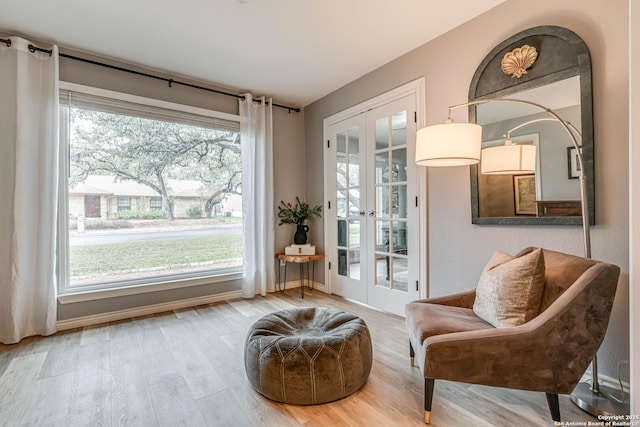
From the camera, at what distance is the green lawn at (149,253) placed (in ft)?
9.39

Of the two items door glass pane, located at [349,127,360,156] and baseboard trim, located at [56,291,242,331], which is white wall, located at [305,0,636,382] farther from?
baseboard trim, located at [56,291,242,331]

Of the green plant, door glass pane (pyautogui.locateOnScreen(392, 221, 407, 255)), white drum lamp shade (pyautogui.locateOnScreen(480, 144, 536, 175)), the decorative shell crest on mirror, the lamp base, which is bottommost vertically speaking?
the lamp base

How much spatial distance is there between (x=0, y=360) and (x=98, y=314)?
75 cm

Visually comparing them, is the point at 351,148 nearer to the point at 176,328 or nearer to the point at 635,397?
the point at 176,328

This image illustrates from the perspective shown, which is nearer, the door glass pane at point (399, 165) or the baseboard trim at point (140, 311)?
the baseboard trim at point (140, 311)

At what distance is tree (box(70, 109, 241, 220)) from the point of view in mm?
2848

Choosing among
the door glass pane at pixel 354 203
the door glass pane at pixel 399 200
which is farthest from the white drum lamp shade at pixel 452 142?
the door glass pane at pixel 354 203

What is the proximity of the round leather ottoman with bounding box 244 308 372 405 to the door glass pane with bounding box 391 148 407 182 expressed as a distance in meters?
1.66

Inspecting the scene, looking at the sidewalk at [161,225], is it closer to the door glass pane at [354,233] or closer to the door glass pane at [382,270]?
the door glass pane at [354,233]

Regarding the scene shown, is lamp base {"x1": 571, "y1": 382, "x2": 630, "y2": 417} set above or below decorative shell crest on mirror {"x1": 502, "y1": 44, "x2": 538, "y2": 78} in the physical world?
below

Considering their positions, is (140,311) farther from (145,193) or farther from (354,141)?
(354,141)

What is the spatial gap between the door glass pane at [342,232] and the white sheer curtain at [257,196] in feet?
2.81

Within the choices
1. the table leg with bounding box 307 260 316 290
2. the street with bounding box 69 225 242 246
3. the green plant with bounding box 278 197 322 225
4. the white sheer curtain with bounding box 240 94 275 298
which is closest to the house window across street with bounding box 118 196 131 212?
the street with bounding box 69 225 242 246

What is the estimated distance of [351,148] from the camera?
354 cm
